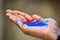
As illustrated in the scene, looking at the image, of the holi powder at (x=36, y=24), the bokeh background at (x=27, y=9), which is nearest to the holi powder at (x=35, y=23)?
the holi powder at (x=36, y=24)

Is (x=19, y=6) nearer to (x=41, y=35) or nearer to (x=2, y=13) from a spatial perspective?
(x=2, y=13)

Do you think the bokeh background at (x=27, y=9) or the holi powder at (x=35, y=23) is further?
the bokeh background at (x=27, y=9)

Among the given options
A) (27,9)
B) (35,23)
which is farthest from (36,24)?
(27,9)

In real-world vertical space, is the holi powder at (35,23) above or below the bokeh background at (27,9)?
below

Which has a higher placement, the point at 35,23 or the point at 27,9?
the point at 27,9

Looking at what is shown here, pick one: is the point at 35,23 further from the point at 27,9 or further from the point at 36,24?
the point at 27,9

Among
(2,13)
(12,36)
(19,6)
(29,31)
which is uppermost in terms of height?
(19,6)

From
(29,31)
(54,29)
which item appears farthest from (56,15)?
(29,31)

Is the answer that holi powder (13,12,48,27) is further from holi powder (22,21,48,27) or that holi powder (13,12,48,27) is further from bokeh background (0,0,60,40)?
bokeh background (0,0,60,40)

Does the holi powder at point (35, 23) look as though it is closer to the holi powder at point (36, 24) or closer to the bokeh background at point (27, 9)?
the holi powder at point (36, 24)

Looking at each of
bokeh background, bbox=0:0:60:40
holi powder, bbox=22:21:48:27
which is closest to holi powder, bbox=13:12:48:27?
holi powder, bbox=22:21:48:27

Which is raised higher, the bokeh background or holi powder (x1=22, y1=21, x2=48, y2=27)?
the bokeh background
